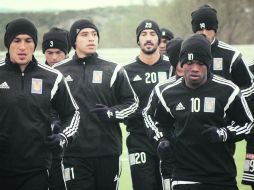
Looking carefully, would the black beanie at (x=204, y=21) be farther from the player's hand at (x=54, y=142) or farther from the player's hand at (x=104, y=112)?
the player's hand at (x=54, y=142)

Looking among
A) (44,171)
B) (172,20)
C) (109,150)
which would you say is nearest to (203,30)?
(109,150)

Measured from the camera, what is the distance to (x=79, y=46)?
830 cm

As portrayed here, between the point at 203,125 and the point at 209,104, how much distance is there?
205 millimetres

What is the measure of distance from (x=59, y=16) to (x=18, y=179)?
60.7 feet

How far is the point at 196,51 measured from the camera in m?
6.62

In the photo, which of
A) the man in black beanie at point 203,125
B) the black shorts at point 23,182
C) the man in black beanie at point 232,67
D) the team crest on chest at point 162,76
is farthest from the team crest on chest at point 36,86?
the team crest on chest at point 162,76

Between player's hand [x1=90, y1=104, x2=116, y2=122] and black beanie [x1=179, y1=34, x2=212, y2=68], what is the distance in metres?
1.38

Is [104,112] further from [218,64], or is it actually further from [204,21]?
[204,21]

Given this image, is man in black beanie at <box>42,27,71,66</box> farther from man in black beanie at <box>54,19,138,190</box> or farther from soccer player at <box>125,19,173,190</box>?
man in black beanie at <box>54,19,138,190</box>

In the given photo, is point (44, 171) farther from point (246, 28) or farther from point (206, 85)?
point (246, 28)

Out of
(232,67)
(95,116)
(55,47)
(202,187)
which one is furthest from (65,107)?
(55,47)

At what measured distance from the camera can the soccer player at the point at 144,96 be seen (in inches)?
345

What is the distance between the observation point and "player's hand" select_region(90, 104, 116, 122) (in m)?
7.78

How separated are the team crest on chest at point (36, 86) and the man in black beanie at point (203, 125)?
4.05 feet
